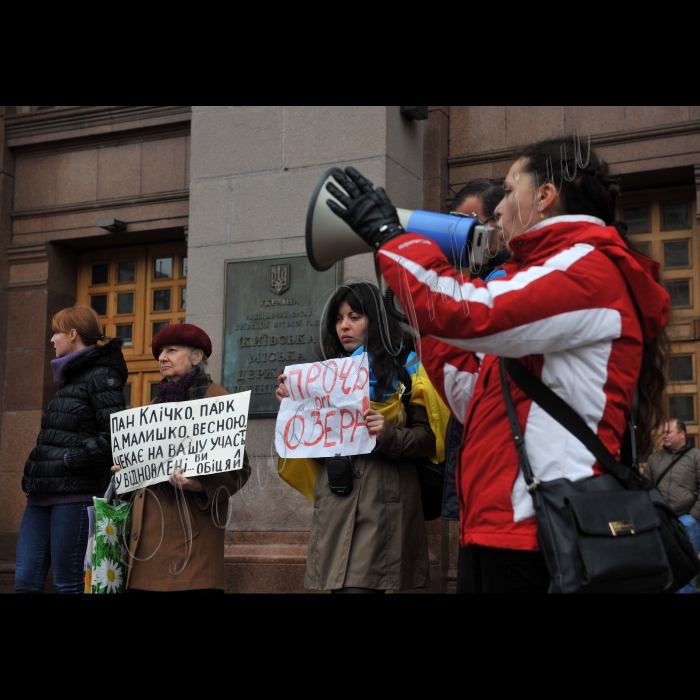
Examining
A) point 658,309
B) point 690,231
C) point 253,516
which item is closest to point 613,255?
point 658,309

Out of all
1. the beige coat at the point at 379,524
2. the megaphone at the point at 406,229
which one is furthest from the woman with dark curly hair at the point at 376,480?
the megaphone at the point at 406,229

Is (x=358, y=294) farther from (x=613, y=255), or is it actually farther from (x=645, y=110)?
(x=645, y=110)

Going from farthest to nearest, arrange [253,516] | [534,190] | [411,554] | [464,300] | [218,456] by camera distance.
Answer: [253,516] < [218,456] < [411,554] < [534,190] < [464,300]

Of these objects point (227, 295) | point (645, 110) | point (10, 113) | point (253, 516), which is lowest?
point (253, 516)

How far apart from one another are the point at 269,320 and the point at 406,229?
14.8ft

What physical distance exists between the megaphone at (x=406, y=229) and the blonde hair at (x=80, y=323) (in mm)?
3057

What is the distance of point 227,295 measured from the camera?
7309mm

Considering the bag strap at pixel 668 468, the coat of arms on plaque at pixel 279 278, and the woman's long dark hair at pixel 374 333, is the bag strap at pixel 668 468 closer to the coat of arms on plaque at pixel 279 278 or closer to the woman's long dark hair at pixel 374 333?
the coat of arms on plaque at pixel 279 278

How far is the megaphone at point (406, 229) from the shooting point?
245cm

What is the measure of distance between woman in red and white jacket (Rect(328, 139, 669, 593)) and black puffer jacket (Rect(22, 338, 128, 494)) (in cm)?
308

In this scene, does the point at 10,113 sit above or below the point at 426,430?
above

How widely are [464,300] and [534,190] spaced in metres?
0.52

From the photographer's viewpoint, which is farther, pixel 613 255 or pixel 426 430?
pixel 426 430

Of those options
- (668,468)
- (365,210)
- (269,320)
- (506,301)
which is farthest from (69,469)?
(668,468)
